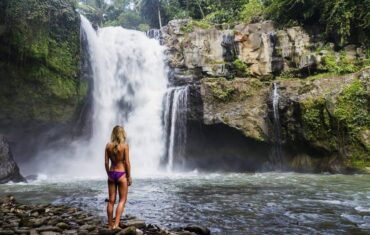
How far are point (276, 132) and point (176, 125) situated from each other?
17.9ft

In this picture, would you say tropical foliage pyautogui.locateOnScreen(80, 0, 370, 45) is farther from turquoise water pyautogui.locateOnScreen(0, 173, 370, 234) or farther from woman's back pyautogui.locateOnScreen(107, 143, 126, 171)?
woman's back pyautogui.locateOnScreen(107, 143, 126, 171)

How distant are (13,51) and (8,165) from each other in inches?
210

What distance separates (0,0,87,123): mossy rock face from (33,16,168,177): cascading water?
7.92ft

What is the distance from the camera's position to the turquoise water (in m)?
7.92

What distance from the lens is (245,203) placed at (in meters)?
10.4

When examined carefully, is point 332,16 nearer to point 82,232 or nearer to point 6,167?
point 6,167

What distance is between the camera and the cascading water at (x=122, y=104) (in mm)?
22984

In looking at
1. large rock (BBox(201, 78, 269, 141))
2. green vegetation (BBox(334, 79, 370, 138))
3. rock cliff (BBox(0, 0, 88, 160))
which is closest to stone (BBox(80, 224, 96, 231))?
rock cliff (BBox(0, 0, 88, 160))

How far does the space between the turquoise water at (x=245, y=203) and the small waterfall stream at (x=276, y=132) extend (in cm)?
494

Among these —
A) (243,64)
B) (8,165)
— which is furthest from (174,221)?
(243,64)

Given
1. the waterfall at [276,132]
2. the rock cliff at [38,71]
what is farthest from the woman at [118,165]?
the waterfall at [276,132]

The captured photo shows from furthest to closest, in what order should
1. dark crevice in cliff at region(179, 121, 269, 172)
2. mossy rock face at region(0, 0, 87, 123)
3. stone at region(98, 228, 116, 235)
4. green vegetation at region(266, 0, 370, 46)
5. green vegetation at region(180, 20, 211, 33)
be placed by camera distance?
green vegetation at region(180, 20, 211, 33), green vegetation at region(266, 0, 370, 46), dark crevice in cliff at region(179, 121, 269, 172), mossy rock face at region(0, 0, 87, 123), stone at region(98, 228, 116, 235)

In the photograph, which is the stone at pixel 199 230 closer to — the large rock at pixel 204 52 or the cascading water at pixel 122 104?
the cascading water at pixel 122 104

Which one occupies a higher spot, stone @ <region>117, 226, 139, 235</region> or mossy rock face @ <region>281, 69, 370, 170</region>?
mossy rock face @ <region>281, 69, 370, 170</region>
